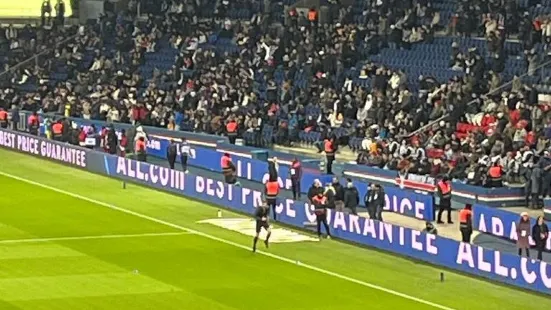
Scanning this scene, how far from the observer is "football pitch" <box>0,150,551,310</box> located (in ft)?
101

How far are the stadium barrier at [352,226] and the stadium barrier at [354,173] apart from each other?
3.36 metres

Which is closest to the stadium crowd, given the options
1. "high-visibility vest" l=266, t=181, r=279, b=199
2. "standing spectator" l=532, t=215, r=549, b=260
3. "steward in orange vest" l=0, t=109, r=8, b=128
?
"steward in orange vest" l=0, t=109, r=8, b=128

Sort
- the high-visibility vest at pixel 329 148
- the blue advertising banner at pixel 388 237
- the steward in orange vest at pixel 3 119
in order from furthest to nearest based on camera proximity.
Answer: the steward in orange vest at pixel 3 119, the high-visibility vest at pixel 329 148, the blue advertising banner at pixel 388 237

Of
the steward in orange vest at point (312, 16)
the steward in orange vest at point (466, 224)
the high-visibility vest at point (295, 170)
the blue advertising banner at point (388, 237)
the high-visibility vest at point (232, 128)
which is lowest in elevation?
the blue advertising banner at point (388, 237)

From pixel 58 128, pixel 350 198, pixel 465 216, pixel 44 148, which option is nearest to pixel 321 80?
pixel 58 128

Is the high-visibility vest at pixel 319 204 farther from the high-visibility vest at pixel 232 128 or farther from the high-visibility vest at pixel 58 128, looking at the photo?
the high-visibility vest at pixel 58 128

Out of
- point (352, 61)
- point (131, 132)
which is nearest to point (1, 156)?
point (131, 132)

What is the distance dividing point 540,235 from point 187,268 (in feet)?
28.3

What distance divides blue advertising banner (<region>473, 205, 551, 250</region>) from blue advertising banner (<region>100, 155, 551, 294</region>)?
3.12 metres

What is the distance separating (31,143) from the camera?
59.2m

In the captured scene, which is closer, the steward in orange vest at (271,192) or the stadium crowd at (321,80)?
the steward in orange vest at (271,192)

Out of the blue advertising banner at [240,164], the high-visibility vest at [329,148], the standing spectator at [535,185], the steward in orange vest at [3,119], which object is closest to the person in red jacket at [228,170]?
the blue advertising banner at [240,164]

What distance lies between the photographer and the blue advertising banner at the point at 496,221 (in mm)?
37500

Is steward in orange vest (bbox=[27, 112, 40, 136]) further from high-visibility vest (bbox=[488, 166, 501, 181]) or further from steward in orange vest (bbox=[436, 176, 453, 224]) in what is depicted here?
steward in orange vest (bbox=[436, 176, 453, 224])
